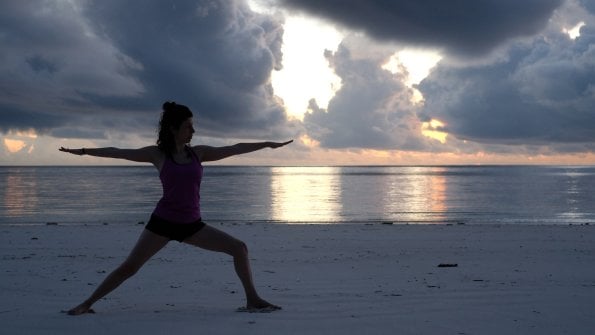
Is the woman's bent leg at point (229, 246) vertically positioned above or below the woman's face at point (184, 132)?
below

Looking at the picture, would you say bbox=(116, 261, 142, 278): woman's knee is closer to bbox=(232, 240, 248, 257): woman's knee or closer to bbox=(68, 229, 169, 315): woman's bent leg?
bbox=(68, 229, 169, 315): woman's bent leg

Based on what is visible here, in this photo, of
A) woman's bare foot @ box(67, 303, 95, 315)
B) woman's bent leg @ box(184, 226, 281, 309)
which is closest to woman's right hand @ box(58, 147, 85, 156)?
woman's bent leg @ box(184, 226, 281, 309)

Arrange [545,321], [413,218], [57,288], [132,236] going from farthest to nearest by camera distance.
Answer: [413,218]
[132,236]
[57,288]
[545,321]

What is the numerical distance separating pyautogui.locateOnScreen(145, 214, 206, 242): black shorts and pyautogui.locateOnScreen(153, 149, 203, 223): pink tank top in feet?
0.13

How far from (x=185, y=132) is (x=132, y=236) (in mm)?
10151

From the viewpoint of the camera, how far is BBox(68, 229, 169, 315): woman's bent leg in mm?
5004

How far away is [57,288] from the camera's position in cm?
700

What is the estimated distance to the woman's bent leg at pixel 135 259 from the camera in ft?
16.4

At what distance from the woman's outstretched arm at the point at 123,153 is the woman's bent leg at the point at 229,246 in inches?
33.2

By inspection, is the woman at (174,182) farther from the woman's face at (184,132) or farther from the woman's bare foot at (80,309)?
the woman's bare foot at (80,309)

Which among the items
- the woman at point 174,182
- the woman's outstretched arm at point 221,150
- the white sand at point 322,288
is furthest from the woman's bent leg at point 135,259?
the woman's outstretched arm at point 221,150

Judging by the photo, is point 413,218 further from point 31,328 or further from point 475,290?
point 31,328

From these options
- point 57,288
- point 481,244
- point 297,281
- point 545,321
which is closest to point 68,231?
point 57,288

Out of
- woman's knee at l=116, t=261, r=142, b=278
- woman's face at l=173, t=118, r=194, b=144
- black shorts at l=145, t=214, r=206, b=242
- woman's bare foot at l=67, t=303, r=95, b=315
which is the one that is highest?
woman's face at l=173, t=118, r=194, b=144
